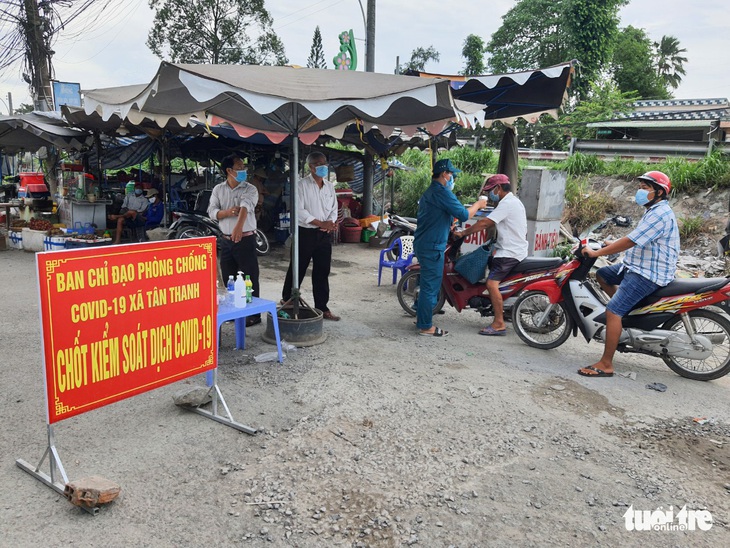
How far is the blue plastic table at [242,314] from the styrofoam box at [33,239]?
22.8 ft

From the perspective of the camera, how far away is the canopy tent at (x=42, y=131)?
10.4m

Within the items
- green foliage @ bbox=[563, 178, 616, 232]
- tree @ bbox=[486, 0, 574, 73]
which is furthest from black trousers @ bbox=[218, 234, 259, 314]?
tree @ bbox=[486, 0, 574, 73]

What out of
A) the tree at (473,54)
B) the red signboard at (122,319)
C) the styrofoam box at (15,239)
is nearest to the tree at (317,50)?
the tree at (473,54)

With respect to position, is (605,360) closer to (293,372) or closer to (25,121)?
(293,372)

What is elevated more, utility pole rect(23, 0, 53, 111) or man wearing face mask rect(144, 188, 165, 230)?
utility pole rect(23, 0, 53, 111)

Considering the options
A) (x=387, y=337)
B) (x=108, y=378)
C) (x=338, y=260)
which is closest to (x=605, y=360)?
(x=387, y=337)

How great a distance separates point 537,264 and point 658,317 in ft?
4.54

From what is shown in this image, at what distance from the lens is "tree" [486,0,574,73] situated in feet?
105

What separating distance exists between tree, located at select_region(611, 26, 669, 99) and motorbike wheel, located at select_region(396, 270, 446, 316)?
3656 centimetres

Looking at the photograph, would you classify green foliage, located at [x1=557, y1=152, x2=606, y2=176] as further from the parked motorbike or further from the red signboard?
the red signboard

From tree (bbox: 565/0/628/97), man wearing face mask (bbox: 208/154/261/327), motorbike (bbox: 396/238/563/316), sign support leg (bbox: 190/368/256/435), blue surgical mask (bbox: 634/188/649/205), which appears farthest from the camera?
tree (bbox: 565/0/628/97)

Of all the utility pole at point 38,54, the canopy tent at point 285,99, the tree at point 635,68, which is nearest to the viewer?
the canopy tent at point 285,99

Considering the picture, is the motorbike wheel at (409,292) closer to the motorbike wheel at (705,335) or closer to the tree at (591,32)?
the motorbike wheel at (705,335)

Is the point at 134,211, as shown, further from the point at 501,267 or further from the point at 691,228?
the point at 691,228
